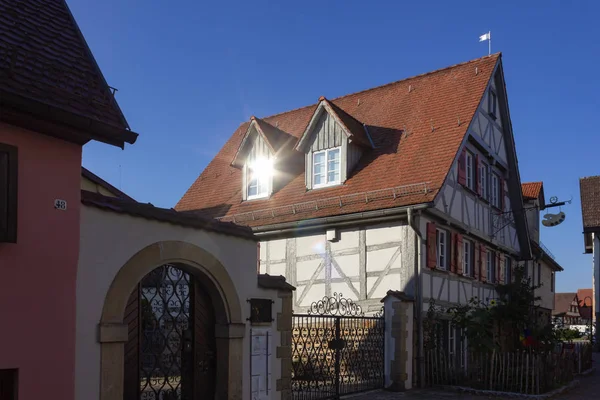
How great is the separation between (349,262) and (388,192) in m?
1.94

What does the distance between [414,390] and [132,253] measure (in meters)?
8.69

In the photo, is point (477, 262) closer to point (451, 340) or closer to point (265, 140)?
point (451, 340)

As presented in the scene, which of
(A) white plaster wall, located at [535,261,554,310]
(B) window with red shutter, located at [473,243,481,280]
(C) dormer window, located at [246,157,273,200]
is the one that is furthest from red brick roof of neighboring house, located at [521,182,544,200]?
(C) dormer window, located at [246,157,273,200]

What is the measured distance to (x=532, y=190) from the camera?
29.7m

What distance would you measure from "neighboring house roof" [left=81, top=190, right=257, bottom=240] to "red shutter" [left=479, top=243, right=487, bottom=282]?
11.7 m

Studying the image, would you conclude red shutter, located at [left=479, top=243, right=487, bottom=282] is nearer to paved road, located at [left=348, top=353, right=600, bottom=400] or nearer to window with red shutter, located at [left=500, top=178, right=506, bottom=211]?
window with red shutter, located at [left=500, top=178, right=506, bottom=211]

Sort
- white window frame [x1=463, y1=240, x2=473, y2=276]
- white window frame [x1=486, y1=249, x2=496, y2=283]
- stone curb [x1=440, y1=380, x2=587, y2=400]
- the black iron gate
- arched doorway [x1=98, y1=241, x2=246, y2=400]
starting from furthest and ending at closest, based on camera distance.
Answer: white window frame [x1=486, y1=249, x2=496, y2=283], white window frame [x1=463, y1=240, x2=473, y2=276], stone curb [x1=440, y1=380, x2=587, y2=400], the black iron gate, arched doorway [x1=98, y1=241, x2=246, y2=400]

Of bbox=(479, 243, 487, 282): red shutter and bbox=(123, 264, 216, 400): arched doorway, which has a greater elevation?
bbox=(479, 243, 487, 282): red shutter

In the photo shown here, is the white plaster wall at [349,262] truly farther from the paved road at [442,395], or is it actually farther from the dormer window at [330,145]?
the paved road at [442,395]

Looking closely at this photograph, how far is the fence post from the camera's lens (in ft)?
48.6

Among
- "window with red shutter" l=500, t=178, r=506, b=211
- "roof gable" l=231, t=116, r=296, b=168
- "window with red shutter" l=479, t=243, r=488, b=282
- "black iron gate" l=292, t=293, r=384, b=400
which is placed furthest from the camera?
"window with red shutter" l=500, t=178, r=506, b=211

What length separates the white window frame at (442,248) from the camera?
56.6 feet

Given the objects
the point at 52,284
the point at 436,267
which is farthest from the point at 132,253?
the point at 436,267

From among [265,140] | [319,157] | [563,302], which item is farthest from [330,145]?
[563,302]
